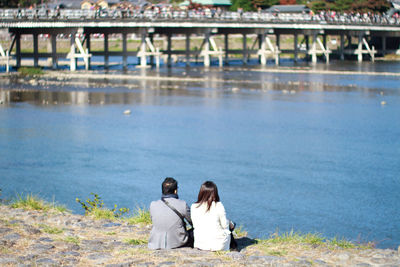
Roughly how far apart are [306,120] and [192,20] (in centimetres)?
3716

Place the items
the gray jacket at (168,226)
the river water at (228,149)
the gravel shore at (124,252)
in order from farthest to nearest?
the river water at (228,149) → the gray jacket at (168,226) → the gravel shore at (124,252)

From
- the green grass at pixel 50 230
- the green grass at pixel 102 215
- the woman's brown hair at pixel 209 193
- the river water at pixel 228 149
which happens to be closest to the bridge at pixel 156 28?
the river water at pixel 228 149

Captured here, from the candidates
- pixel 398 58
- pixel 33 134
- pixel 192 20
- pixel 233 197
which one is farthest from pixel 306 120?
pixel 398 58

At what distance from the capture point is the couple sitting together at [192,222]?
10.1 m

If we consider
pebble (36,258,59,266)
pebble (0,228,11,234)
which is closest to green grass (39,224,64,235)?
pebble (0,228,11,234)

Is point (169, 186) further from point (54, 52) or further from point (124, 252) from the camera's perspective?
point (54, 52)

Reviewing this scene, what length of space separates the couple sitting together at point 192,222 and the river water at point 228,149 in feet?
14.3

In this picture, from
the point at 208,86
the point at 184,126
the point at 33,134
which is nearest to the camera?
the point at 33,134

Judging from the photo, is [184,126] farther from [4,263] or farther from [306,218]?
[4,263]

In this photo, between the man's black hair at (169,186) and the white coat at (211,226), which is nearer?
the white coat at (211,226)

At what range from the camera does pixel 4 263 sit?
376 inches

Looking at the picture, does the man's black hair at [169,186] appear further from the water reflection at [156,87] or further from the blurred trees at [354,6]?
the blurred trees at [354,6]

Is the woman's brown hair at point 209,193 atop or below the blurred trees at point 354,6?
below

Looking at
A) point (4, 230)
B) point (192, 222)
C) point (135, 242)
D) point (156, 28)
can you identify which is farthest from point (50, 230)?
→ point (156, 28)
